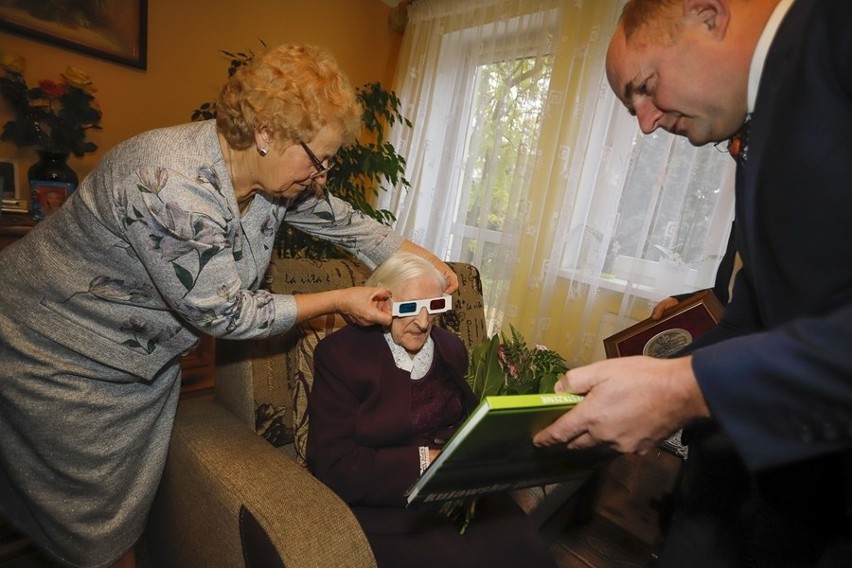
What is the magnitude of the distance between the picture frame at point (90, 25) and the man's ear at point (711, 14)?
2.95 metres

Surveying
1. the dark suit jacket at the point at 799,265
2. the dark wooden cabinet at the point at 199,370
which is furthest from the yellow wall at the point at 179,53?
the dark suit jacket at the point at 799,265

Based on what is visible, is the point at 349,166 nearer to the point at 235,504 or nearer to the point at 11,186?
the point at 11,186

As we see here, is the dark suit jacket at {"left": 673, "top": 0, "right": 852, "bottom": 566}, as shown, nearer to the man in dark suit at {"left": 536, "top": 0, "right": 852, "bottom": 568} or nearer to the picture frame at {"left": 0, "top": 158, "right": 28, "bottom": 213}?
the man in dark suit at {"left": 536, "top": 0, "right": 852, "bottom": 568}

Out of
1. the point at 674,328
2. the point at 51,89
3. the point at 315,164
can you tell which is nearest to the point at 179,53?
the point at 51,89

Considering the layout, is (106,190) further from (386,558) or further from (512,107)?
(512,107)

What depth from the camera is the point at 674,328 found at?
146 centimetres

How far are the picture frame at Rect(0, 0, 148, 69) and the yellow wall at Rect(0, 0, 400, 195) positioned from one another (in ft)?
0.17

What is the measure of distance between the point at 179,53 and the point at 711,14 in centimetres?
304

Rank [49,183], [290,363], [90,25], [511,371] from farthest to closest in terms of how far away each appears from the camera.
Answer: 1. [90,25]
2. [49,183]
3. [511,371]
4. [290,363]

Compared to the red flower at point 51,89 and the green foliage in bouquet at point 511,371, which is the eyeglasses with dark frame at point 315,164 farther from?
the red flower at point 51,89

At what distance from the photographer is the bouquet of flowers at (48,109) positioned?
2.09 m

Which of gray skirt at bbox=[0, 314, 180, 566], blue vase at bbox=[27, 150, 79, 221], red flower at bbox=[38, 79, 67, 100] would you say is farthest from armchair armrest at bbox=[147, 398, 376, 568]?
red flower at bbox=[38, 79, 67, 100]

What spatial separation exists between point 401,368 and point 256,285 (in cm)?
50

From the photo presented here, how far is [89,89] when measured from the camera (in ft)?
7.35
